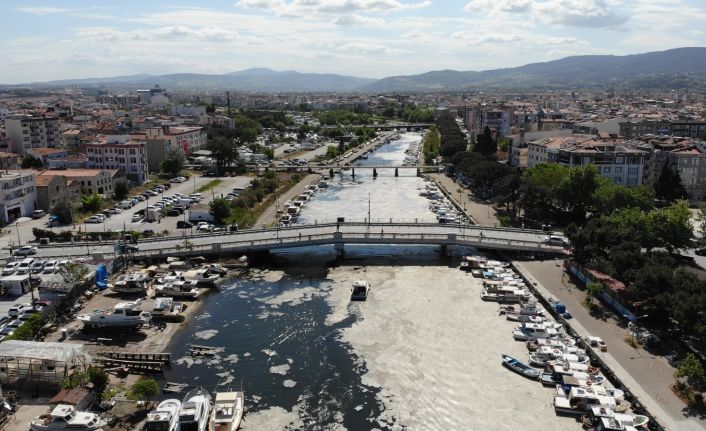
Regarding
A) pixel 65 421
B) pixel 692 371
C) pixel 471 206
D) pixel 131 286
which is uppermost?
pixel 692 371

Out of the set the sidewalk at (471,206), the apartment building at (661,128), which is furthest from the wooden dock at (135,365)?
the apartment building at (661,128)

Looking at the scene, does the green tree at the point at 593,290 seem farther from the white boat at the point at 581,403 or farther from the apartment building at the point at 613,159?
the apartment building at the point at 613,159

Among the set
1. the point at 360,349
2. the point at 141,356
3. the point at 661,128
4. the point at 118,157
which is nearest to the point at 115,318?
the point at 141,356

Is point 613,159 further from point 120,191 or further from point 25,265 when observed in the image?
point 25,265

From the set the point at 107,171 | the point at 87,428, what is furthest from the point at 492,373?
the point at 107,171

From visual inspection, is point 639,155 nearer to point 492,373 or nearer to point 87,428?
point 492,373

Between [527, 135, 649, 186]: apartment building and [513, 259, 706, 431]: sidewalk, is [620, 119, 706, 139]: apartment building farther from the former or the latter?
[513, 259, 706, 431]: sidewalk

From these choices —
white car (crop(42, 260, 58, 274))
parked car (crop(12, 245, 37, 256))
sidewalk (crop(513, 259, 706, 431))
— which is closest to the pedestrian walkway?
sidewalk (crop(513, 259, 706, 431))
